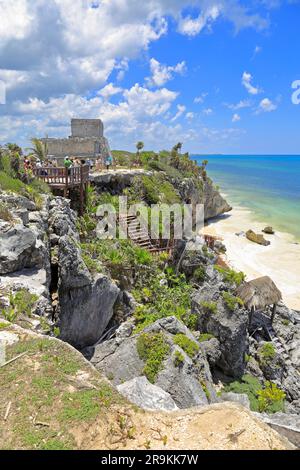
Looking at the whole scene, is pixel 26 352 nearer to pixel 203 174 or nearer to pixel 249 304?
pixel 249 304

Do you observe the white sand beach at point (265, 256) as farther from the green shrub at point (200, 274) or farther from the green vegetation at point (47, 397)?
the green vegetation at point (47, 397)

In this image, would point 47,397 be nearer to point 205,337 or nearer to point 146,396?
point 146,396

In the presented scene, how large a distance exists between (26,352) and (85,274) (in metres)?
5.39

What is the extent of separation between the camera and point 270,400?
A: 11.8m

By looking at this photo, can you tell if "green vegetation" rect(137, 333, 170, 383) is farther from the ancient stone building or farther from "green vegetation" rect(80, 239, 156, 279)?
the ancient stone building

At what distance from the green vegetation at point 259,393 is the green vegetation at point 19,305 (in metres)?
8.06

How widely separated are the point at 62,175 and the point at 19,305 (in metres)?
12.1

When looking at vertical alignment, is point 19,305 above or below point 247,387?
above

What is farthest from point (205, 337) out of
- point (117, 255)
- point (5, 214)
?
point (5, 214)

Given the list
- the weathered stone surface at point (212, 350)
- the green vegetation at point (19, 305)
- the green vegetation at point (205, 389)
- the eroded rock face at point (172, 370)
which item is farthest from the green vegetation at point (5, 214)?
the weathered stone surface at point (212, 350)

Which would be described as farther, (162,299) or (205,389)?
(162,299)

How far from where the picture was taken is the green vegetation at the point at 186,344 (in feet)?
32.5

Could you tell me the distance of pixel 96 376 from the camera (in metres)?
6.10
